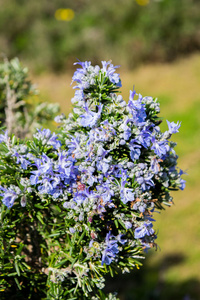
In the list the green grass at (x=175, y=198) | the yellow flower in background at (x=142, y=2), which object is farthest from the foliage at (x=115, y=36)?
the green grass at (x=175, y=198)

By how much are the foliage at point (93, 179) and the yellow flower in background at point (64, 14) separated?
9842mm

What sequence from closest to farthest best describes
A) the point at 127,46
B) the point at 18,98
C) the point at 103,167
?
1. the point at 103,167
2. the point at 18,98
3. the point at 127,46

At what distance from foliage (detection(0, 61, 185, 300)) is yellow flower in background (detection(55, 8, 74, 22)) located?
32.3ft

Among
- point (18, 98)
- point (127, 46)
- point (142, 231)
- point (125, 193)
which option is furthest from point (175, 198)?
point (127, 46)

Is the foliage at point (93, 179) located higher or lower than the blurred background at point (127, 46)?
lower

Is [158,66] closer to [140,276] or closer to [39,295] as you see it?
[140,276]

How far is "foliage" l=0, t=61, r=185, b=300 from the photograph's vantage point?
65.6 inches

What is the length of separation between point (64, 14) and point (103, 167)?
423 inches

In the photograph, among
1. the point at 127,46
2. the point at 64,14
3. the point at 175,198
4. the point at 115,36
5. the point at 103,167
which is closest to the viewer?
the point at 103,167

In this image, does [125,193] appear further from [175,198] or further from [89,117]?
[175,198]

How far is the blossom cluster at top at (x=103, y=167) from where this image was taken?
1.66 metres

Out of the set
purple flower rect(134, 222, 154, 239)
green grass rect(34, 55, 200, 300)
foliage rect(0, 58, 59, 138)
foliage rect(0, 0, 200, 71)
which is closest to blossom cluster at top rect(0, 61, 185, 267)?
purple flower rect(134, 222, 154, 239)

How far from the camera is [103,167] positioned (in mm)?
1652

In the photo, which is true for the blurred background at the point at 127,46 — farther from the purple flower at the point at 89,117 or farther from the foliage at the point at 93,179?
the purple flower at the point at 89,117
